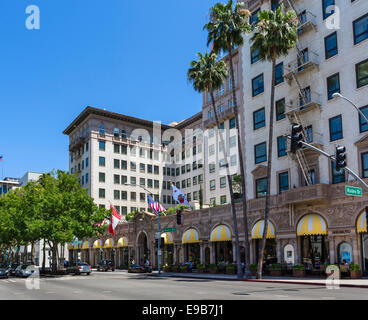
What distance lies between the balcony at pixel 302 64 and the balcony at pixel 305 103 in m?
2.15

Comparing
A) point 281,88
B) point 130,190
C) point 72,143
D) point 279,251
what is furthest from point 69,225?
point 72,143

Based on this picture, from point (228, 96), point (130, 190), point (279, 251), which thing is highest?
point (228, 96)

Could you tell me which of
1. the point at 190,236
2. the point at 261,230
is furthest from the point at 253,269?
the point at 190,236

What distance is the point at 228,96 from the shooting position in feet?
216

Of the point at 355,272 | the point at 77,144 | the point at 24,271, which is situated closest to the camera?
the point at 355,272

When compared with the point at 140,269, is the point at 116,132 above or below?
above

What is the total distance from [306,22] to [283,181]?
48.6 feet

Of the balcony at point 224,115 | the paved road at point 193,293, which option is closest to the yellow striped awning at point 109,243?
the balcony at point 224,115

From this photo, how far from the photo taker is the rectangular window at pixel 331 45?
3703cm

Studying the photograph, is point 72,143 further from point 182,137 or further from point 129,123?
point 182,137

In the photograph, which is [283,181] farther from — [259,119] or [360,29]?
[360,29]

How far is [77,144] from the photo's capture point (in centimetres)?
8925
